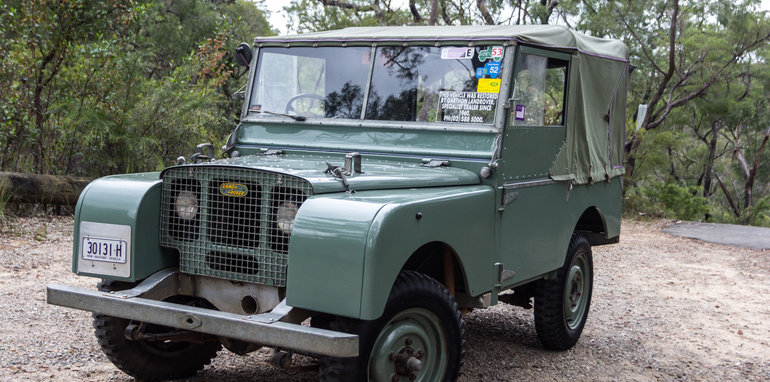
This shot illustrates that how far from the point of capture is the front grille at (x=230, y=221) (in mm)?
3777

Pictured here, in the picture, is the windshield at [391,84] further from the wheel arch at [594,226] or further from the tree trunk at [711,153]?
the tree trunk at [711,153]

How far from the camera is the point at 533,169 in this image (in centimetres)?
516

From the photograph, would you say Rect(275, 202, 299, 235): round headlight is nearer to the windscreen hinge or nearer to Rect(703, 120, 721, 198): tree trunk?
the windscreen hinge

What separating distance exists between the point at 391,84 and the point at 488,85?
0.64 meters

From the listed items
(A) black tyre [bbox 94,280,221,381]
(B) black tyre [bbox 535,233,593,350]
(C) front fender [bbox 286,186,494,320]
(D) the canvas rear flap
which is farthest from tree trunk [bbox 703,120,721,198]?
(C) front fender [bbox 286,186,494,320]

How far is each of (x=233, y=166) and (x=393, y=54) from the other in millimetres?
1677

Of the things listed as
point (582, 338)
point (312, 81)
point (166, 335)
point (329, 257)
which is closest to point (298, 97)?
point (312, 81)

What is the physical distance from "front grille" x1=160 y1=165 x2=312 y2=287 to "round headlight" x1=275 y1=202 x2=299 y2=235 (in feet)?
0.07

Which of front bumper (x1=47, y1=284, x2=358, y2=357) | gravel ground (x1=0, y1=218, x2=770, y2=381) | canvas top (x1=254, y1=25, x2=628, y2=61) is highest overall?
canvas top (x1=254, y1=25, x2=628, y2=61)

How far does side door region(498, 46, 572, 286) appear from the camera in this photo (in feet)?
15.7

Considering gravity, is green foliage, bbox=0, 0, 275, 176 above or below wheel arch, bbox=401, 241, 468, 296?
above

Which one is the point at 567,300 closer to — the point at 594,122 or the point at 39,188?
the point at 594,122

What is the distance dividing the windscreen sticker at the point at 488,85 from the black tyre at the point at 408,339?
1.47 metres

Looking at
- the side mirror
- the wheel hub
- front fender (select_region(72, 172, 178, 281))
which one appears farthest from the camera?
the side mirror
